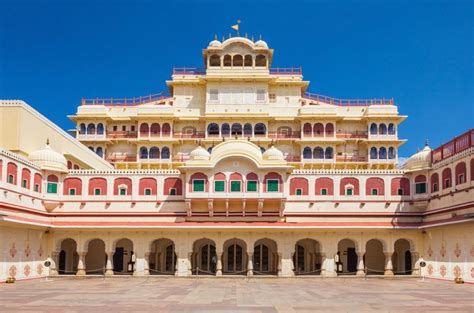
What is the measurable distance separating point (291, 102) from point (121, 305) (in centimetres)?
4474

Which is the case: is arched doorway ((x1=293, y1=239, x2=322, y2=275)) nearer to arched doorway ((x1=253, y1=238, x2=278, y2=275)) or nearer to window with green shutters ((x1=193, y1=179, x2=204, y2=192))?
arched doorway ((x1=253, y1=238, x2=278, y2=275))

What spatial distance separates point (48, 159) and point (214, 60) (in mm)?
25806

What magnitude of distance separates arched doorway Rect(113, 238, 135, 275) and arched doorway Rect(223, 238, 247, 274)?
825cm

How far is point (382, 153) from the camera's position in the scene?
63250 mm

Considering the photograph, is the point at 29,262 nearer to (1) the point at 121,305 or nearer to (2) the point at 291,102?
(1) the point at 121,305

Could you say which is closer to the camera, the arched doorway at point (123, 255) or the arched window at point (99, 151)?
the arched doorway at point (123, 255)

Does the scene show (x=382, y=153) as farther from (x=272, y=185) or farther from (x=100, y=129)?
(x=100, y=129)

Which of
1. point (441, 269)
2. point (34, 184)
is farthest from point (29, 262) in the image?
point (441, 269)

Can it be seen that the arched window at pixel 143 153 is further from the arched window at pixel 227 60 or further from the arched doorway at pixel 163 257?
the arched doorway at pixel 163 257

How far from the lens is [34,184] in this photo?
46.1m

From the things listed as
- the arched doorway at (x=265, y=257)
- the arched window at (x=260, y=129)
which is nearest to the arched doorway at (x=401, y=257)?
the arched doorway at (x=265, y=257)

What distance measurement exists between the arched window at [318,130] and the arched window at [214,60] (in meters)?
13.2

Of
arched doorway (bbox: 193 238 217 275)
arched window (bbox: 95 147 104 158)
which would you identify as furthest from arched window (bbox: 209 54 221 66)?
arched doorway (bbox: 193 238 217 275)

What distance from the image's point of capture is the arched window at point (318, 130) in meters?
63.7
